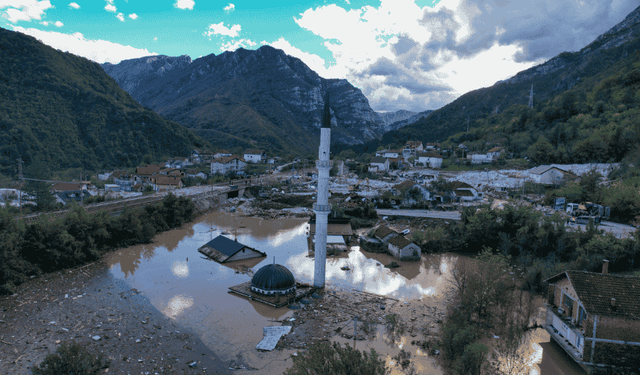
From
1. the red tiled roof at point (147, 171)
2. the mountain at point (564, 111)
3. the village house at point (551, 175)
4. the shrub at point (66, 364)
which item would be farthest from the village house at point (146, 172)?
the mountain at point (564, 111)

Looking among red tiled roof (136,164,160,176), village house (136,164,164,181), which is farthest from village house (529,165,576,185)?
red tiled roof (136,164,160,176)

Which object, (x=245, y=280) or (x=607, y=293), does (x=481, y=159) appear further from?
(x=245, y=280)

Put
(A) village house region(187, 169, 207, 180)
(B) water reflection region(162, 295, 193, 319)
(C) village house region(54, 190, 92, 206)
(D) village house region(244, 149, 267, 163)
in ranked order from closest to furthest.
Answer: (B) water reflection region(162, 295, 193, 319), (C) village house region(54, 190, 92, 206), (A) village house region(187, 169, 207, 180), (D) village house region(244, 149, 267, 163)

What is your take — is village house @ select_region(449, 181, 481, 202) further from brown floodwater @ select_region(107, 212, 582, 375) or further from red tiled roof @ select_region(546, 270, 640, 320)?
red tiled roof @ select_region(546, 270, 640, 320)

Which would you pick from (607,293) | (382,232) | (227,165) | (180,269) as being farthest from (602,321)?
(227,165)

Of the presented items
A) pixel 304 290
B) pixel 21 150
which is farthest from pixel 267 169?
pixel 304 290

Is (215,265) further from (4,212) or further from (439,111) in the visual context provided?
(439,111)

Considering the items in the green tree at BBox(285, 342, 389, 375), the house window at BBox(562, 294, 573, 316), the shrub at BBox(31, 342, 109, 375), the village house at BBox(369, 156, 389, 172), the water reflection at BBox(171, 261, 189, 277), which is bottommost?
the water reflection at BBox(171, 261, 189, 277)
